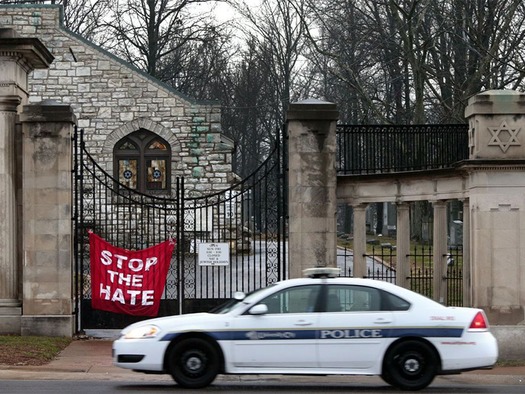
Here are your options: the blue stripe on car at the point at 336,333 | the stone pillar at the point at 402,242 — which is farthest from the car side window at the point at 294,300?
the stone pillar at the point at 402,242

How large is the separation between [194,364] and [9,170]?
6.72 meters

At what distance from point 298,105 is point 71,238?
4.39m

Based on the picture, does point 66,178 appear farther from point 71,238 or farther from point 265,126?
point 265,126

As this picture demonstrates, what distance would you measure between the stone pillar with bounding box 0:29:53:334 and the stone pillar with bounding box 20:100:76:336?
233 millimetres

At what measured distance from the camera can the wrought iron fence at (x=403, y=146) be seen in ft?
65.2

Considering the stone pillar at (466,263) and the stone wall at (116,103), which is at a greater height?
the stone wall at (116,103)

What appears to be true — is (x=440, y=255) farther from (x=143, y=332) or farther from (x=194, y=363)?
(x=143, y=332)

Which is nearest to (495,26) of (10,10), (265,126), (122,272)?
(10,10)

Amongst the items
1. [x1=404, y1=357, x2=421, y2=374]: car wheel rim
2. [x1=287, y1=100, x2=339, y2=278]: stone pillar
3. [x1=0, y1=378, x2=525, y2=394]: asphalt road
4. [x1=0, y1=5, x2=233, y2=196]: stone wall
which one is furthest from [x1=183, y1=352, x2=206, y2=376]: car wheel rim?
[x1=0, y1=5, x2=233, y2=196]: stone wall

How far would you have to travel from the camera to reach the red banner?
66.0 ft

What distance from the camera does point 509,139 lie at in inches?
712

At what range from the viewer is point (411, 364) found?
14.2 metres

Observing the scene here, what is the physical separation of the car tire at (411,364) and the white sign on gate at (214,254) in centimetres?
614

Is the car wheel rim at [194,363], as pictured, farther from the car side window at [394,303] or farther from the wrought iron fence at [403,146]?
the wrought iron fence at [403,146]
